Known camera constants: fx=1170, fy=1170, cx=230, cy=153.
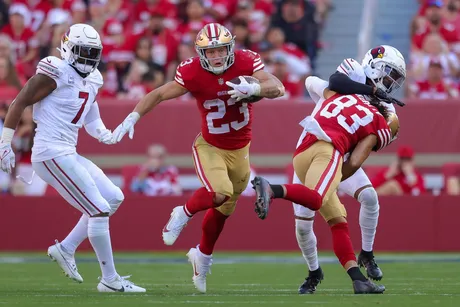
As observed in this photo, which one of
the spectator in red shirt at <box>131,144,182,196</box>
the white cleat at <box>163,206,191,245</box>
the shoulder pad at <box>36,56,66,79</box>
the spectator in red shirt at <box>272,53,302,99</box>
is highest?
the shoulder pad at <box>36,56,66,79</box>

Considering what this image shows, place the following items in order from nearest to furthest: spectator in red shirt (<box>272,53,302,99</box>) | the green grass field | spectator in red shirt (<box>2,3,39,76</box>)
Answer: the green grass field < spectator in red shirt (<box>272,53,302,99</box>) < spectator in red shirt (<box>2,3,39,76</box>)

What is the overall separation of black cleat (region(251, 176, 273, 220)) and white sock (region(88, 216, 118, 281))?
1.48m

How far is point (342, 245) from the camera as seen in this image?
886 cm

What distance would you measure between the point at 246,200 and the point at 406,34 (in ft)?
14.2

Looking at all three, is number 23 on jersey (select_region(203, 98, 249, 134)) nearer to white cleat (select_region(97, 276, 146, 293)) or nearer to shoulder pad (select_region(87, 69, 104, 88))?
shoulder pad (select_region(87, 69, 104, 88))

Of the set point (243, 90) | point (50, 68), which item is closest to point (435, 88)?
point (243, 90)

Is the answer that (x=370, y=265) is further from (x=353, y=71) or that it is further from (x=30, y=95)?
(x=30, y=95)

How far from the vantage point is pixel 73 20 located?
16844mm

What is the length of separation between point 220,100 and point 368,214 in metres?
1.57

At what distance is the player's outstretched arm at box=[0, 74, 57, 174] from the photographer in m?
9.00

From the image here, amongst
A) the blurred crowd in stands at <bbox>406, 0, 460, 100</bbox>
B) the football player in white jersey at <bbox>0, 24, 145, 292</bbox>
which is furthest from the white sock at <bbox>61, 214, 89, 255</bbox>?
the blurred crowd in stands at <bbox>406, 0, 460, 100</bbox>

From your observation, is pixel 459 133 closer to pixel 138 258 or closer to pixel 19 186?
pixel 138 258

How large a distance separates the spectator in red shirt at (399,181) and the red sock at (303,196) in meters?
6.41

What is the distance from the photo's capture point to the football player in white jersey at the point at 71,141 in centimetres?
908
